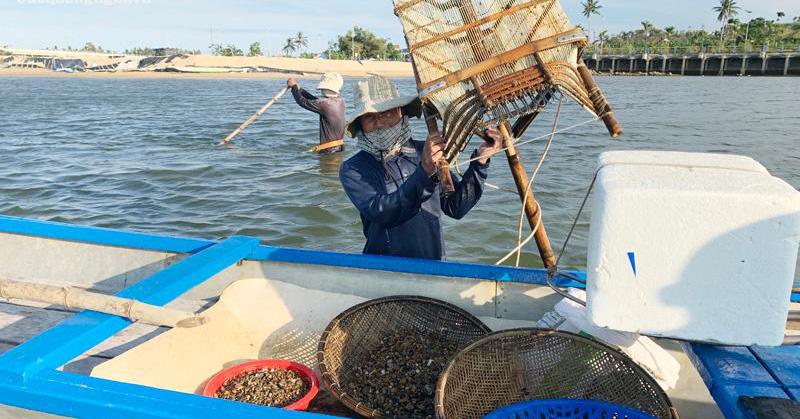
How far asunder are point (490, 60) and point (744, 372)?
1.44 m

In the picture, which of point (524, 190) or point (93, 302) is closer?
point (93, 302)

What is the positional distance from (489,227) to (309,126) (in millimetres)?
10638

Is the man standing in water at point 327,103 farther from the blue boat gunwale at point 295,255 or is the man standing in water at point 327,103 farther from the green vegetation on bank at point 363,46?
the green vegetation on bank at point 363,46

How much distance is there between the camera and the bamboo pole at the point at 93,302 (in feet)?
7.61

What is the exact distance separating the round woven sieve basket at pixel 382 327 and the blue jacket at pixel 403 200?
374 mm

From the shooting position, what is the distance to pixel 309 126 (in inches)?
696

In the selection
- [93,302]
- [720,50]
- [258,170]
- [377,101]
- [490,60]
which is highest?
[720,50]

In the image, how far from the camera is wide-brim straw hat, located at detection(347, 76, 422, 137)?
9.13 feet

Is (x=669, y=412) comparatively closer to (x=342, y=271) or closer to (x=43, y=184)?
(x=342, y=271)

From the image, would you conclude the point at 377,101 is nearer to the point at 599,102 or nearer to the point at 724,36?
the point at 599,102

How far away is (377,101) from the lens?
2822mm

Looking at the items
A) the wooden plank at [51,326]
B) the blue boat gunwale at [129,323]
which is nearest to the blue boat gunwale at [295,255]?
the blue boat gunwale at [129,323]

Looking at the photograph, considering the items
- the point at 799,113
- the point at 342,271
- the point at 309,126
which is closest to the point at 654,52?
the point at 799,113

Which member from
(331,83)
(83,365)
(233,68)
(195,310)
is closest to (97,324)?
(83,365)
